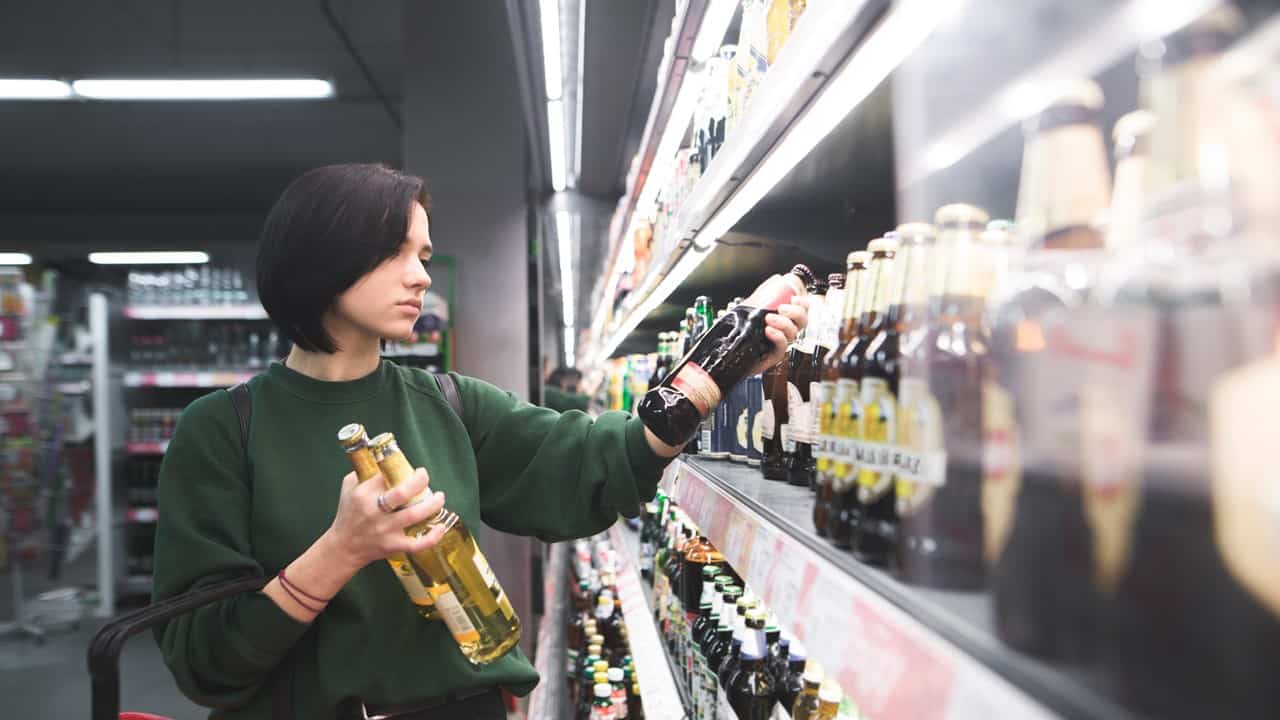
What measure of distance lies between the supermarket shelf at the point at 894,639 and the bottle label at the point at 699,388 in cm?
26

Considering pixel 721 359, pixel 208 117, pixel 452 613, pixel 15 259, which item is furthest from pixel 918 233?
pixel 15 259

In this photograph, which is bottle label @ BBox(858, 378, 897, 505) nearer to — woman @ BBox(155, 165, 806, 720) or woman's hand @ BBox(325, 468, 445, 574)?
woman @ BBox(155, 165, 806, 720)

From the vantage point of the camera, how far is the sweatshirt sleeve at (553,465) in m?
1.45

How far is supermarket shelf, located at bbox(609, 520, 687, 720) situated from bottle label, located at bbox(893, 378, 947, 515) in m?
1.47

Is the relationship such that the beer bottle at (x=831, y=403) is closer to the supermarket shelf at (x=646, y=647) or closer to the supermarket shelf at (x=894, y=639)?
the supermarket shelf at (x=894, y=639)

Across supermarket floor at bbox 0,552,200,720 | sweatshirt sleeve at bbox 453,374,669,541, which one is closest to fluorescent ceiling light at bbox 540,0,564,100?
sweatshirt sleeve at bbox 453,374,669,541

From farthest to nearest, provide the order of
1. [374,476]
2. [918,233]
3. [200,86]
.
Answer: [200,86], [374,476], [918,233]

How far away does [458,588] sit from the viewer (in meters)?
1.27

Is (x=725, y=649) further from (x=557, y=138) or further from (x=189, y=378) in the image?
(x=189, y=378)

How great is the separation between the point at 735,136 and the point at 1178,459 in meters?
0.91

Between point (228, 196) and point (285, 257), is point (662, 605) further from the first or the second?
point (228, 196)

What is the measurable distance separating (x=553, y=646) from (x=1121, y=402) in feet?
12.5

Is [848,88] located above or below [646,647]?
above

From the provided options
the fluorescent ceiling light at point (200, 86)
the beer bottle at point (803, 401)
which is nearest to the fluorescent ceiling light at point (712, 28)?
the beer bottle at point (803, 401)
